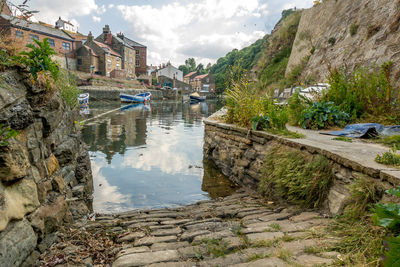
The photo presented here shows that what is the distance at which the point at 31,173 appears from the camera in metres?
2.40

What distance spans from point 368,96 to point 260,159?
314 cm

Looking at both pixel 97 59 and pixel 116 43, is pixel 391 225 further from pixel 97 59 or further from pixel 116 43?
pixel 116 43

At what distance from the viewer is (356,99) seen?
5855 mm

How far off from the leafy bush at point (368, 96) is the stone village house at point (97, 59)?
42827 millimetres

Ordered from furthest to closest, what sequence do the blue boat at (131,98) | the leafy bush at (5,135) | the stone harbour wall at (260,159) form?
the blue boat at (131,98)
the stone harbour wall at (260,159)
the leafy bush at (5,135)

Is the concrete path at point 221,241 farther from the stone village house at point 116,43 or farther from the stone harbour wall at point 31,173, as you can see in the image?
the stone village house at point 116,43

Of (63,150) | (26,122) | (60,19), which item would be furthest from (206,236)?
(60,19)

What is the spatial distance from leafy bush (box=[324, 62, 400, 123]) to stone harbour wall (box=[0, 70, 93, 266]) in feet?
19.2

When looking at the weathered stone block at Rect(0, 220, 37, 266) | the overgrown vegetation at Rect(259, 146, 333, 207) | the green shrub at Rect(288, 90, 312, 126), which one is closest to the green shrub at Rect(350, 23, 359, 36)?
the green shrub at Rect(288, 90, 312, 126)

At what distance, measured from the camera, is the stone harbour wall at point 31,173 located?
1936 millimetres

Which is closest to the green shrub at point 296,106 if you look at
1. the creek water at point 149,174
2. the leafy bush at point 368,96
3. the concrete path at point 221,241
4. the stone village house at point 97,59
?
the leafy bush at point 368,96

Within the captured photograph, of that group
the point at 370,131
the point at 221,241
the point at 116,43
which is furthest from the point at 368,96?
the point at 116,43

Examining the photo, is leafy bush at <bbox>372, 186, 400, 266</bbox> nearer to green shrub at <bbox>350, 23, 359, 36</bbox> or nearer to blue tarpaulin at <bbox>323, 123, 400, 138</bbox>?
blue tarpaulin at <bbox>323, 123, 400, 138</bbox>

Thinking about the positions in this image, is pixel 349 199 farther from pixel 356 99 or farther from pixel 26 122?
pixel 356 99
